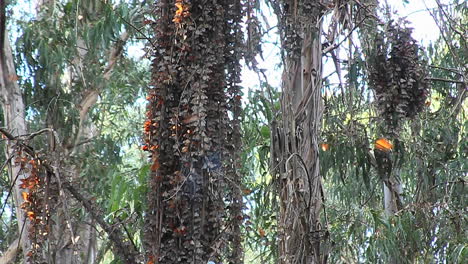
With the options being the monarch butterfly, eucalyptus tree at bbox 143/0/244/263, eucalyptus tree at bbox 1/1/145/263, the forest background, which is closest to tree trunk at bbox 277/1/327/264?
the forest background

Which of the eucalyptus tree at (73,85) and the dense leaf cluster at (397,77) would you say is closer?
the dense leaf cluster at (397,77)

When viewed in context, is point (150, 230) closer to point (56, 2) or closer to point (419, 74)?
point (419, 74)

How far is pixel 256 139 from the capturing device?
18.3 feet

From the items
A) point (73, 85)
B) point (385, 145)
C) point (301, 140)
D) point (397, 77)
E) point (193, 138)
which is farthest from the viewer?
point (73, 85)

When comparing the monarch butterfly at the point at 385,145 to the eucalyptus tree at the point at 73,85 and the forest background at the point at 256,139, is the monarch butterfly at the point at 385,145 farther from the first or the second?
the eucalyptus tree at the point at 73,85

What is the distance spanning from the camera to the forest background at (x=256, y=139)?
8.68 feet

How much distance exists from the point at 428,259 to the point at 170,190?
9.60 ft

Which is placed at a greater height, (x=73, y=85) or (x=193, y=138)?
(x=73, y=85)

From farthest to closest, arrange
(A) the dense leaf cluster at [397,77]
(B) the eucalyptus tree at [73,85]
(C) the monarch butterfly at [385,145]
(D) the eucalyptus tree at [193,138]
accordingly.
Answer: (B) the eucalyptus tree at [73,85]
(C) the monarch butterfly at [385,145]
(A) the dense leaf cluster at [397,77]
(D) the eucalyptus tree at [193,138]

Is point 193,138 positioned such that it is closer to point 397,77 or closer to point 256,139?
point 397,77

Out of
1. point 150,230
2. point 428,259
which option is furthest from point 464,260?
point 150,230

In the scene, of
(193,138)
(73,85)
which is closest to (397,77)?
(193,138)

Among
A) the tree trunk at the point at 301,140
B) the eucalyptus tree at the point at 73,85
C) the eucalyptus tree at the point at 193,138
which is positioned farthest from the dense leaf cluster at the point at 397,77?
the eucalyptus tree at the point at 73,85

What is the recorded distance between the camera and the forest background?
8.68ft
